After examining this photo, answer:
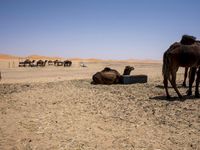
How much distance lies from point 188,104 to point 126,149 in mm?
4827

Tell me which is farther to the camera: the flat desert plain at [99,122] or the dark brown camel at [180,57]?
the dark brown camel at [180,57]

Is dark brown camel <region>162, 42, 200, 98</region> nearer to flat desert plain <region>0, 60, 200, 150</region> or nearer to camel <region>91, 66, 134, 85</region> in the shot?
flat desert plain <region>0, 60, 200, 150</region>

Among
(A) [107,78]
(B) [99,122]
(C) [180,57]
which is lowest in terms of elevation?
(B) [99,122]

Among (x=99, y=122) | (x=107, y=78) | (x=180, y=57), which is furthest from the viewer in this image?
(x=107, y=78)

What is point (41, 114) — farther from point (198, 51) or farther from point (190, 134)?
point (198, 51)

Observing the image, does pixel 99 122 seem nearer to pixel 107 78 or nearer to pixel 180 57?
pixel 180 57

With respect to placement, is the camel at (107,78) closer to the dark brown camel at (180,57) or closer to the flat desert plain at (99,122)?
the flat desert plain at (99,122)

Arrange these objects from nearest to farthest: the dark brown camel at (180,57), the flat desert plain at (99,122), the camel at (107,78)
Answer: the flat desert plain at (99,122) → the dark brown camel at (180,57) → the camel at (107,78)

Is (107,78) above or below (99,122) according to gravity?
above

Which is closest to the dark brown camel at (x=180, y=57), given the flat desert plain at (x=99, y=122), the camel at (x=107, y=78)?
the flat desert plain at (x=99, y=122)

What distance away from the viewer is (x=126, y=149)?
5.97 metres

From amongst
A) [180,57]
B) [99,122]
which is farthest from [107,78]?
[99,122]

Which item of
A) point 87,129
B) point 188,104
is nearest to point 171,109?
point 188,104

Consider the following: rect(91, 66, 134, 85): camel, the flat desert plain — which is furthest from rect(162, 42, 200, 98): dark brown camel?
rect(91, 66, 134, 85): camel
